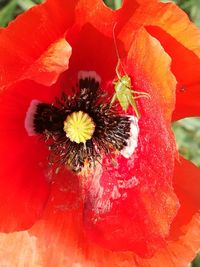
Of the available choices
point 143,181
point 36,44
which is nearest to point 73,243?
point 143,181

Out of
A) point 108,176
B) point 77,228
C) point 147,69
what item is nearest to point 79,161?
point 108,176

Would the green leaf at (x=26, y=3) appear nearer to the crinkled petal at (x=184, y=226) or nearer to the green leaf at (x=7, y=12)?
the green leaf at (x=7, y=12)

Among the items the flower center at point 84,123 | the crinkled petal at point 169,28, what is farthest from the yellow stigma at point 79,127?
the crinkled petal at point 169,28

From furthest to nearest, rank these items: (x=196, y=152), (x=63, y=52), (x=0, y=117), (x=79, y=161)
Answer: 1. (x=196, y=152)
2. (x=79, y=161)
3. (x=0, y=117)
4. (x=63, y=52)

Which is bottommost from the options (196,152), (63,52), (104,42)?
(196,152)

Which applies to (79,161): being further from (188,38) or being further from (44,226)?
(188,38)

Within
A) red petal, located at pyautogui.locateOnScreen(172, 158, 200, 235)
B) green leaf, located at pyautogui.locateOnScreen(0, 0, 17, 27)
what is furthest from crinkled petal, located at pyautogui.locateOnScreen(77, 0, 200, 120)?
green leaf, located at pyautogui.locateOnScreen(0, 0, 17, 27)
